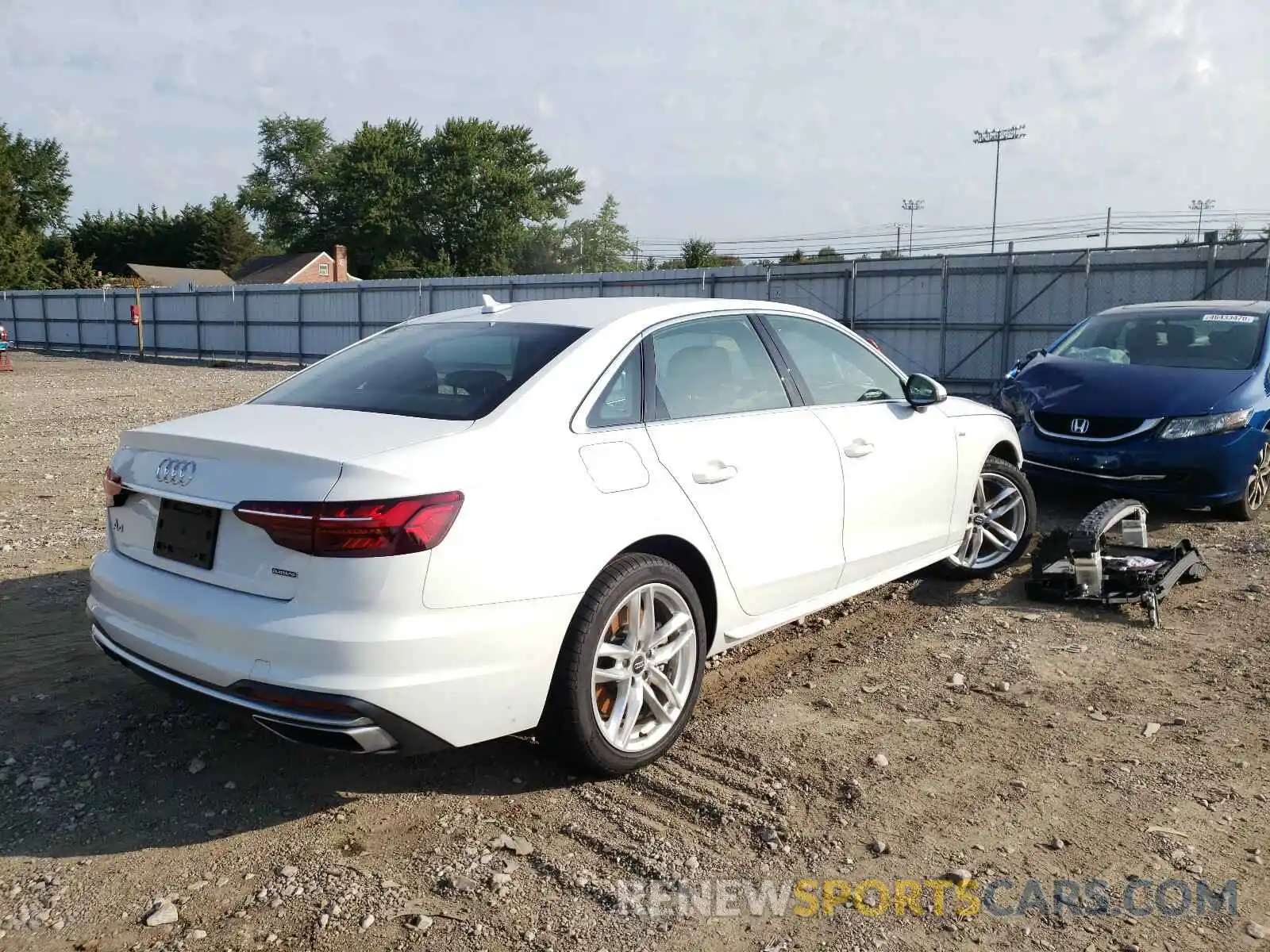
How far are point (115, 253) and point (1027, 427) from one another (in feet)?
315

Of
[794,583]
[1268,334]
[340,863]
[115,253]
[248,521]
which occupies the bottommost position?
[340,863]

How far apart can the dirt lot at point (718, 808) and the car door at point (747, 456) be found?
0.57m

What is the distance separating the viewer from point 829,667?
179 inches

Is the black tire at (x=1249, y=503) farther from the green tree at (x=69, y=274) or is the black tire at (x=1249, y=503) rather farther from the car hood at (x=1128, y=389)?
the green tree at (x=69, y=274)

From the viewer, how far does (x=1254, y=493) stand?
23.9 feet

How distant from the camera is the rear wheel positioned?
7.15 m

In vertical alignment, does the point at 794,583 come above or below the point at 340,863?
above

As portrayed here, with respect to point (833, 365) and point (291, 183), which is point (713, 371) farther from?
point (291, 183)

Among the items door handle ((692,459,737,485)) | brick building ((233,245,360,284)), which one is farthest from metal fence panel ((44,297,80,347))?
door handle ((692,459,737,485))

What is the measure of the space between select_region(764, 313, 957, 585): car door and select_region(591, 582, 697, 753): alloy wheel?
1074 mm

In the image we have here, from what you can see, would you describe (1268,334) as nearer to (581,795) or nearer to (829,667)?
(829,667)

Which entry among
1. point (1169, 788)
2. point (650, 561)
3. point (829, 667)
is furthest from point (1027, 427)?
point (650, 561)

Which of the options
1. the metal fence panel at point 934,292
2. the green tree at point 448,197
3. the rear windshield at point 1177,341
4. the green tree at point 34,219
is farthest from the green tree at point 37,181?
the rear windshield at point 1177,341

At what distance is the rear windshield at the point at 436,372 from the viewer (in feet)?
11.3
